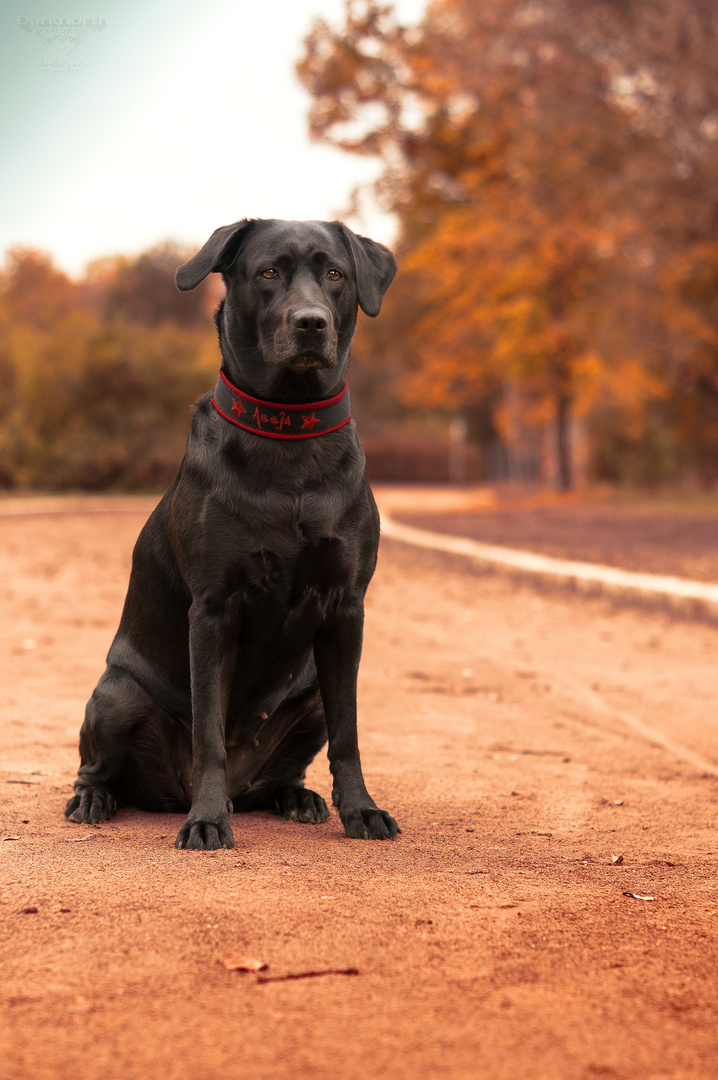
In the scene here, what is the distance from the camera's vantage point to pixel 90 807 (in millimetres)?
3660

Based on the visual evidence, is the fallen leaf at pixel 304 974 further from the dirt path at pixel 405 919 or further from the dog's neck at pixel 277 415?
the dog's neck at pixel 277 415

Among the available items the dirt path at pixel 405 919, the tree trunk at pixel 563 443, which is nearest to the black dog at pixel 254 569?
the dirt path at pixel 405 919

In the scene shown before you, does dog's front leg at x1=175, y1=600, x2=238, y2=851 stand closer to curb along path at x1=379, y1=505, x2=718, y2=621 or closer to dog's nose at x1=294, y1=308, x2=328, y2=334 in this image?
dog's nose at x1=294, y1=308, x2=328, y2=334

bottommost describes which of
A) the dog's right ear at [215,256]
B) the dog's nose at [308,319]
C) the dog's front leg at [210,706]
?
the dog's front leg at [210,706]

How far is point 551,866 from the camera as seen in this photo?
127 inches

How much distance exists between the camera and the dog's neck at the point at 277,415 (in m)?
3.44

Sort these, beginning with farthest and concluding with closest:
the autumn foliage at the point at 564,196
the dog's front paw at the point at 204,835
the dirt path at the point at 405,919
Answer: the autumn foliage at the point at 564,196, the dog's front paw at the point at 204,835, the dirt path at the point at 405,919

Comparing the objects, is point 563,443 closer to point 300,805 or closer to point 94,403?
point 94,403

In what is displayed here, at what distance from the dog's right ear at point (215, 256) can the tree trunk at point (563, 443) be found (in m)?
27.8

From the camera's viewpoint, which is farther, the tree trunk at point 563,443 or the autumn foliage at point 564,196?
the tree trunk at point 563,443

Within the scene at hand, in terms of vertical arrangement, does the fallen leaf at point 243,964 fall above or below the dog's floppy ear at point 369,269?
below

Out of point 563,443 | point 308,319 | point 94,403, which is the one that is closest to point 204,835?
point 308,319

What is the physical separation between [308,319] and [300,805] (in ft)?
5.27

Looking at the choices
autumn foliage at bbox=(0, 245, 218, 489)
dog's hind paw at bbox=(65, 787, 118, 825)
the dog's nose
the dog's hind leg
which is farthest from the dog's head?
autumn foliage at bbox=(0, 245, 218, 489)
